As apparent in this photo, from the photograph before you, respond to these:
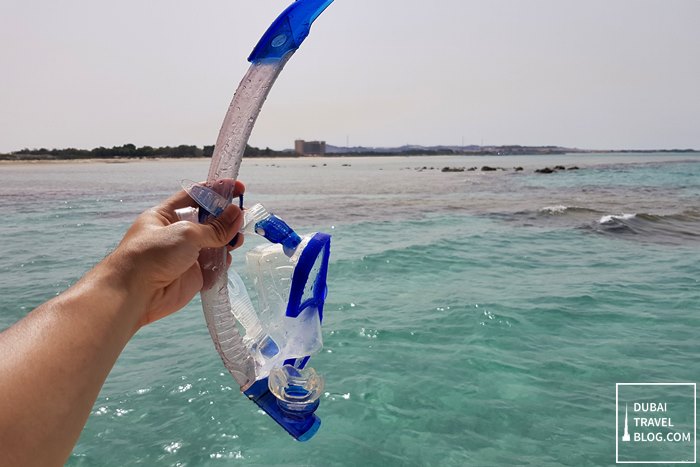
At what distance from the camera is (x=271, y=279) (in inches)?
97.5

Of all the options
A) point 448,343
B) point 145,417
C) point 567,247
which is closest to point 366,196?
point 567,247

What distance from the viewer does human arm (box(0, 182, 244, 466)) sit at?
4.50ft

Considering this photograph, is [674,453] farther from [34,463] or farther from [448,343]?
[34,463]

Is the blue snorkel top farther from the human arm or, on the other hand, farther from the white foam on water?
the white foam on water

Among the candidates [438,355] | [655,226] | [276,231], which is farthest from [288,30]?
[655,226]

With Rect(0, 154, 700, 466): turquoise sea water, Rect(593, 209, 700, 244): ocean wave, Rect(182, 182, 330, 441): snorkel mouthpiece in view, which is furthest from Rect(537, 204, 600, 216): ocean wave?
Rect(182, 182, 330, 441): snorkel mouthpiece

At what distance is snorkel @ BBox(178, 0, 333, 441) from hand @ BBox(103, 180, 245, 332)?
0.08 meters

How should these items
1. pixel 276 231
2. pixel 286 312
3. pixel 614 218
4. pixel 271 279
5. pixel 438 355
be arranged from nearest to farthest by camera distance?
1. pixel 286 312
2. pixel 276 231
3. pixel 271 279
4. pixel 438 355
5. pixel 614 218

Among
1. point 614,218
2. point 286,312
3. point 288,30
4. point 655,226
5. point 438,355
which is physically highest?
point 288,30

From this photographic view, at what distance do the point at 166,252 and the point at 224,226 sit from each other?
14.1 inches

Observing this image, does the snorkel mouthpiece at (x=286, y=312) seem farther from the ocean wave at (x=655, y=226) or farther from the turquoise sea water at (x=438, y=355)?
the ocean wave at (x=655, y=226)

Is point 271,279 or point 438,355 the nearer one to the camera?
point 271,279

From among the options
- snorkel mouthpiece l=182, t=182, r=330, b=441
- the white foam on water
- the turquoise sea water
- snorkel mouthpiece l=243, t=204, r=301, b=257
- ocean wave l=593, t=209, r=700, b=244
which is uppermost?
snorkel mouthpiece l=243, t=204, r=301, b=257

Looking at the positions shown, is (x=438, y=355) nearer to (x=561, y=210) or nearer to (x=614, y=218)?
(x=614, y=218)
